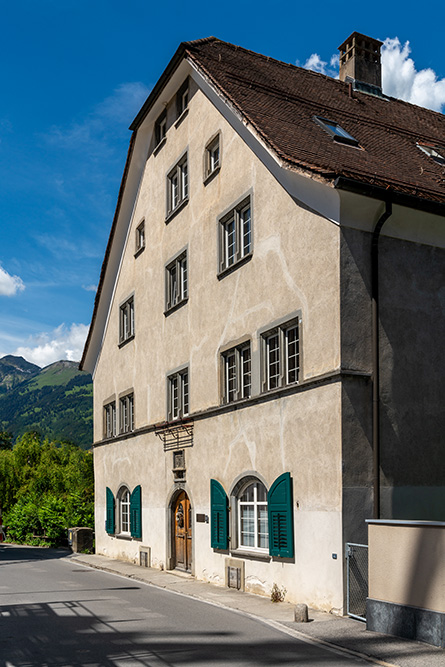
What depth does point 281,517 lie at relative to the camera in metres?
15.0

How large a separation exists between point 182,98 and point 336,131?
6563 millimetres

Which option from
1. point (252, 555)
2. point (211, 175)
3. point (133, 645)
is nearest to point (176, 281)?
point (211, 175)

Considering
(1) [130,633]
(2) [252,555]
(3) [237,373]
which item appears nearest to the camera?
(1) [130,633]

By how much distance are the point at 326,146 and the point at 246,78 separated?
197 inches

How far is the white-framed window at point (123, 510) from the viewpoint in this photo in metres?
25.7

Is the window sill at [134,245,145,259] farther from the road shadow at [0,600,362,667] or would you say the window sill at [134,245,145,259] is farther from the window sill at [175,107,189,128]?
the road shadow at [0,600,362,667]

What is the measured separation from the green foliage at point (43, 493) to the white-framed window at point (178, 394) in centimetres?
1268

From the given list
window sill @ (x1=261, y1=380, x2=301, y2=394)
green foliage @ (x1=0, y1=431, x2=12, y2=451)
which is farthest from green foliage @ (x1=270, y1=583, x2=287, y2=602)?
green foliage @ (x1=0, y1=431, x2=12, y2=451)

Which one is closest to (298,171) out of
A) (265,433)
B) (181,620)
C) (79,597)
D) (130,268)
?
(265,433)

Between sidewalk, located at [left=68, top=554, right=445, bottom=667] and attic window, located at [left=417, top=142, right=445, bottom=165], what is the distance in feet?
34.0

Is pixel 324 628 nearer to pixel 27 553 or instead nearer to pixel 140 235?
pixel 140 235

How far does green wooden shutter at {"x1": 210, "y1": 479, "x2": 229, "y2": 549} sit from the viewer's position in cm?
1747

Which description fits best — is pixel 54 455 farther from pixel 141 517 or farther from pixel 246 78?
pixel 246 78

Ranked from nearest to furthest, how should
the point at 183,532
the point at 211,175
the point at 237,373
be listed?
the point at 237,373, the point at 211,175, the point at 183,532
